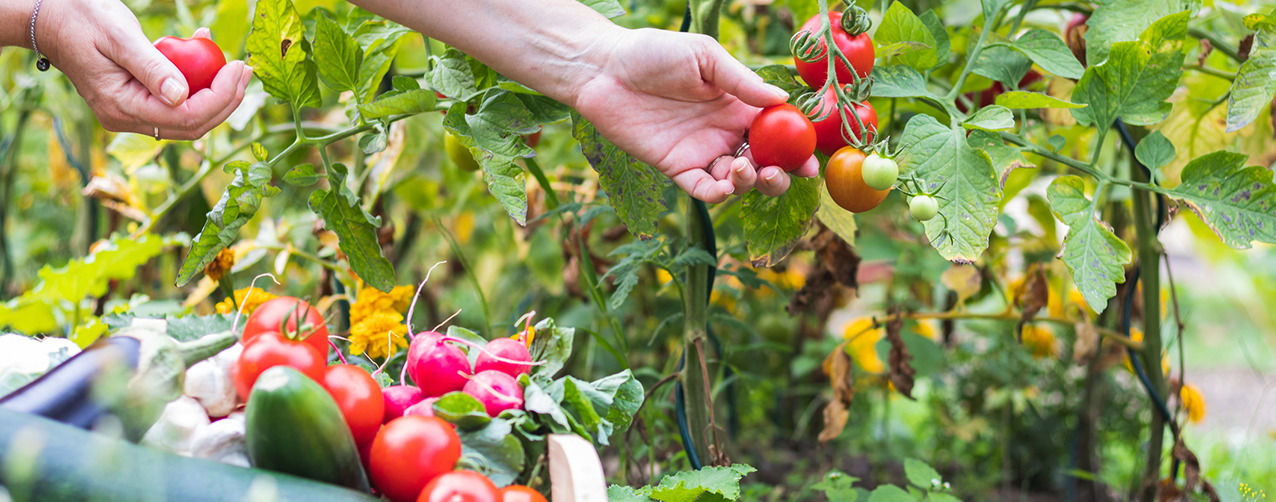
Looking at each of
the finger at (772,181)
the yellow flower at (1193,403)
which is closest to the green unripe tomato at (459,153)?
the finger at (772,181)

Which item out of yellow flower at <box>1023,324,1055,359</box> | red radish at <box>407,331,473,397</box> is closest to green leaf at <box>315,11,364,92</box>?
red radish at <box>407,331,473,397</box>

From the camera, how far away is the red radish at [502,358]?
0.55m

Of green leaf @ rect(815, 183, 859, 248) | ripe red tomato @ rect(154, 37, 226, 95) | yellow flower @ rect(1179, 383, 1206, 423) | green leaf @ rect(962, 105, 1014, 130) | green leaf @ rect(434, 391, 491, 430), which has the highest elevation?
ripe red tomato @ rect(154, 37, 226, 95)

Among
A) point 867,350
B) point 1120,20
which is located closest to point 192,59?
point 1120,20

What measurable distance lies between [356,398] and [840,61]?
49cm

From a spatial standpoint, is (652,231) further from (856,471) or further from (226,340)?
(856,471)

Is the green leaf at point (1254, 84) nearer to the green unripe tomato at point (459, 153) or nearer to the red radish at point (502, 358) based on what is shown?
the red radish at point (502, 358)

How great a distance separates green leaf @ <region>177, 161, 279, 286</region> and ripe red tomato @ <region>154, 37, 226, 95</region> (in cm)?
11

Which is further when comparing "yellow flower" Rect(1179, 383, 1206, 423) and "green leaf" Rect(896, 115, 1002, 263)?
"yellow flower" Rect(1179, 383, 1206, 423)

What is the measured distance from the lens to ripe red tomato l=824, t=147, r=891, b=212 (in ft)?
2.01

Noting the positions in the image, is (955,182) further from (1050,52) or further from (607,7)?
(607,7)

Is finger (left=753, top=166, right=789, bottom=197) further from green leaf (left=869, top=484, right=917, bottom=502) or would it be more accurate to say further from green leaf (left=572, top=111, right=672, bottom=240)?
green leaf (left=869, top=484, right=917, bottom=502)

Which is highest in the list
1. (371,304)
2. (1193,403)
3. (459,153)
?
(459,153)

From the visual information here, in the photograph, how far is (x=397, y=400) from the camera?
0.53 meters
